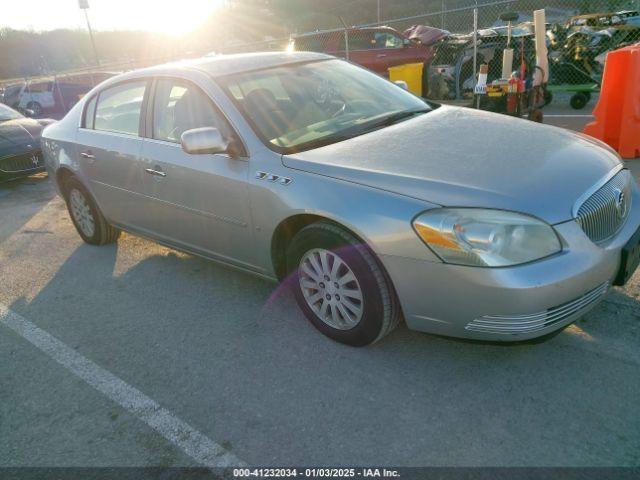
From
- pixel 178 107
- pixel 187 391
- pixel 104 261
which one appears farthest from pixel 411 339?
pixel 104 261

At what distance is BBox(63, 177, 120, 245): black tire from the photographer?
4848mm

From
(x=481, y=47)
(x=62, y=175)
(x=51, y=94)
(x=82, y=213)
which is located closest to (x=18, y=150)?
(x=62, y=175)

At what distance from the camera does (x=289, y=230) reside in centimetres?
313

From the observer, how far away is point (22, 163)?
808 cm

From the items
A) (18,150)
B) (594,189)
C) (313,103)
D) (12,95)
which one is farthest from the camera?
(12,95)

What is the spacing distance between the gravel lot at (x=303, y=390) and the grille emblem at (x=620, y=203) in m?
0.65

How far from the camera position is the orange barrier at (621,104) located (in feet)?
19.5

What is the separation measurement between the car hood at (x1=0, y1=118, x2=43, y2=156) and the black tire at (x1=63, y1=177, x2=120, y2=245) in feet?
12.1

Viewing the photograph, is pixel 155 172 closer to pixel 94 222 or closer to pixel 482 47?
pixel 94 222

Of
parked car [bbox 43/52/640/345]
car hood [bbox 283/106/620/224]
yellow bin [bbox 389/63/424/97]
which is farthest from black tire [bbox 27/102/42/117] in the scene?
car hood [bbox 283/106/620/224]

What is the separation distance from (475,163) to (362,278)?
819 millimetres

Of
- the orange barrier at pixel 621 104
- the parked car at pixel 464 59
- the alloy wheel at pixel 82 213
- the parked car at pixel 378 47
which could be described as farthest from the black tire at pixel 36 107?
the orange barrier at pixel 621 104

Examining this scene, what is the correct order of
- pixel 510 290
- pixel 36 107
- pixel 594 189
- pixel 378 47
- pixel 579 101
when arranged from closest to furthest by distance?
pixel 510 290, pixel 594 189, pixel 579 101, pixel 378 47, pixel 36 107

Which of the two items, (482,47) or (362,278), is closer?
(362,278)
